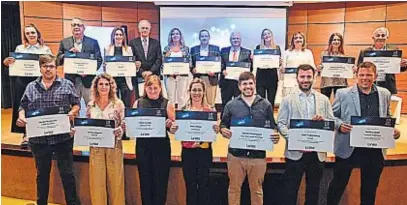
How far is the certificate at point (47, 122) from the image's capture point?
318 cm

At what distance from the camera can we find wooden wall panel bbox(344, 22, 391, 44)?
7109mm

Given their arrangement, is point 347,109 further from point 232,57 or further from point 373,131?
point 232,57

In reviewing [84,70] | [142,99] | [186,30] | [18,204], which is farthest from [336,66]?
[186,30]

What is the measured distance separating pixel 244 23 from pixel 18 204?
4.90m

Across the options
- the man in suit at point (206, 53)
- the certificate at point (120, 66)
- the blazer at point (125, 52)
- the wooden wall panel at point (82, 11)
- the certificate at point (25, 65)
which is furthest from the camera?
the wooden wall panel at point (82, 11)

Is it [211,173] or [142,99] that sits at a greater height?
[142,99]

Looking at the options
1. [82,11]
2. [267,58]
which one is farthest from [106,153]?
[82,11]

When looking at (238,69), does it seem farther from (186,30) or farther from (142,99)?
(186,30)

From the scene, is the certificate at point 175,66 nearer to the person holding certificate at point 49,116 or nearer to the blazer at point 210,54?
the blazer at point 210,54

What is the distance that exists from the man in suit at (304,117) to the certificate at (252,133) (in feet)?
0.45

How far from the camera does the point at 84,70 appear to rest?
4.08 meters

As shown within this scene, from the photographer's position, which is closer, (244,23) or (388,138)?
(388,138)

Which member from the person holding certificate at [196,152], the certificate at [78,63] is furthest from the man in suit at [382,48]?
the certificate at [78,63]

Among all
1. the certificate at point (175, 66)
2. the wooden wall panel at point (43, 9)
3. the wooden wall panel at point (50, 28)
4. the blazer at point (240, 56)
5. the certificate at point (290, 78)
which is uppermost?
the wooden wall panel at point (43, 9)
